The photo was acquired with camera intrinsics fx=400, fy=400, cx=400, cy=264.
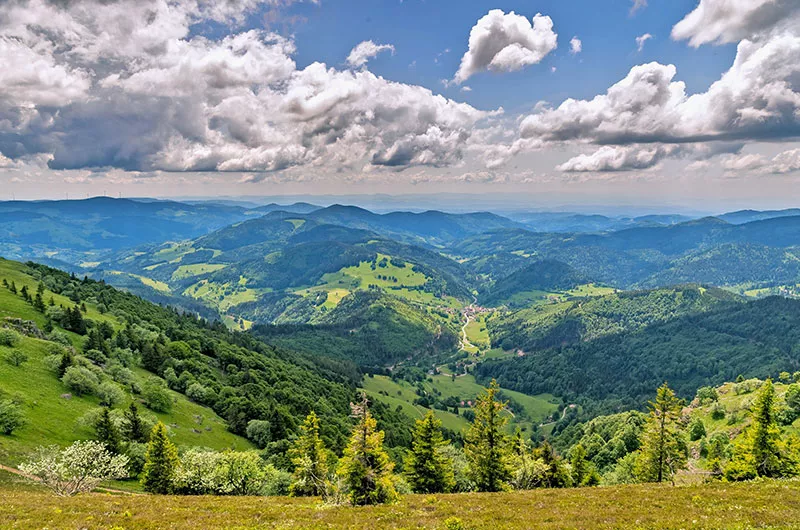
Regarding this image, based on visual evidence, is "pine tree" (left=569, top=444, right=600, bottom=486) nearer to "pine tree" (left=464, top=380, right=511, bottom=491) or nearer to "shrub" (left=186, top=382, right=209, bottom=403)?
"pine tree" (left=464, top=380, right=511, bottom=491)

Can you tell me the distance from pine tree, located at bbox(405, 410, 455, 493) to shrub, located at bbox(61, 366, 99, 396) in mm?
70442

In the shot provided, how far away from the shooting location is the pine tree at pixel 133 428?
232 ft

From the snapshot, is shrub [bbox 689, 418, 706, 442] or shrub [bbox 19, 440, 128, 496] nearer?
shrub [bbox 19, 440, 128, 496]

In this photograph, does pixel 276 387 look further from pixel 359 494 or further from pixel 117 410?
pixel 359 494

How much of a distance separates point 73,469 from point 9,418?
888 inches

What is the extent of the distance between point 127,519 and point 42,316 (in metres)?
125

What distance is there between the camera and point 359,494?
140 feet

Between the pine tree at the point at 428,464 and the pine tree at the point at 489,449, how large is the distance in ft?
13.4

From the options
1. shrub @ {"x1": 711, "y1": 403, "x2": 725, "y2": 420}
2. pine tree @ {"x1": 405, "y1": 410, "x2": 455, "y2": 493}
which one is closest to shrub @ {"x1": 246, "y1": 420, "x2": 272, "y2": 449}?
pine tree @ {"x1": 405, "y1": 410, "x2": 455, "y2": 493}

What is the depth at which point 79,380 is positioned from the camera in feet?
266

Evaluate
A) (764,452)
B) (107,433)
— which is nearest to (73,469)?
(107,433)

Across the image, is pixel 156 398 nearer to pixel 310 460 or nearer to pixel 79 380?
pixel 79 380

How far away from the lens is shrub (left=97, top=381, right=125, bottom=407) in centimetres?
8281

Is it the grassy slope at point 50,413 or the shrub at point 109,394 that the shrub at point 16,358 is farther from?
the shrub at point 109,394
